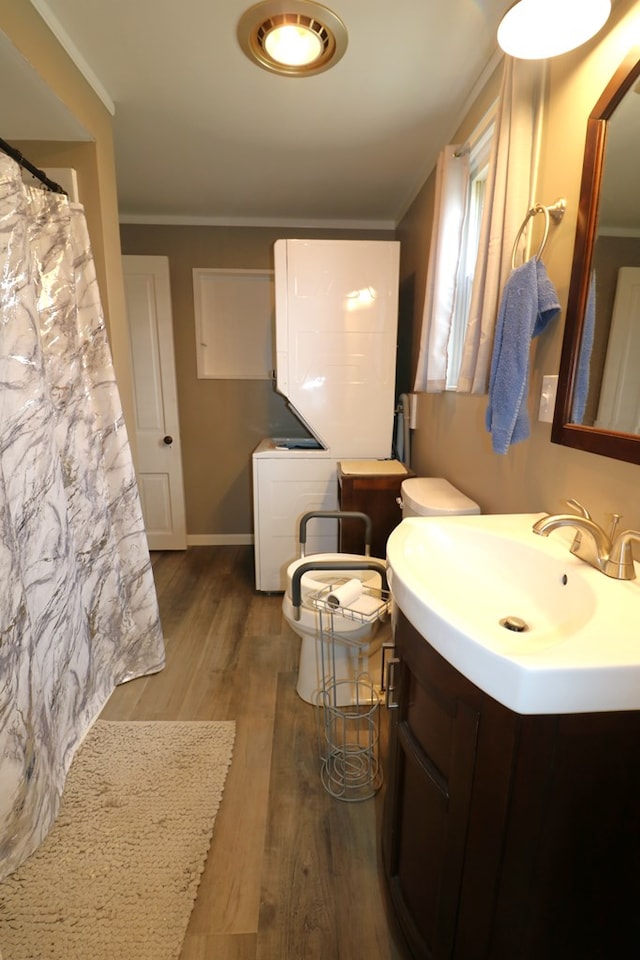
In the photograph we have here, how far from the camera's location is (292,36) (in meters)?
1.41

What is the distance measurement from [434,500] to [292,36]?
1673mm

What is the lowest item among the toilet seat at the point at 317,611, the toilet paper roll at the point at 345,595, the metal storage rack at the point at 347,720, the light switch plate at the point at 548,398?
the metal storage rack at the point at 347,720

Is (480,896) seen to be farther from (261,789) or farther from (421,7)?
(421,7)

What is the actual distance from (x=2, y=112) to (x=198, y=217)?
1.58 m

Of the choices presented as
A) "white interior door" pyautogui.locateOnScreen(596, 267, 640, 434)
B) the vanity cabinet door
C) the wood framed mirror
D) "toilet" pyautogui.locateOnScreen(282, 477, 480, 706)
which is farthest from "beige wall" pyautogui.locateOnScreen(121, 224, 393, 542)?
the vanity cabinet door

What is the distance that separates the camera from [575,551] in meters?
0.92

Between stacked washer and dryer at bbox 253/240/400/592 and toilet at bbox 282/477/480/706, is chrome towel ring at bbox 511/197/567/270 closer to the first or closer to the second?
toilet at bbox 282/477/480/706

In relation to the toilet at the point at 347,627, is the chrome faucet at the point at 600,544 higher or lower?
Answer: higher

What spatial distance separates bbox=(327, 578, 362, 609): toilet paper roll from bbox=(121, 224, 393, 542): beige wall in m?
2.06

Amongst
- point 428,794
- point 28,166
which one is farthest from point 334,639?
point 28,166

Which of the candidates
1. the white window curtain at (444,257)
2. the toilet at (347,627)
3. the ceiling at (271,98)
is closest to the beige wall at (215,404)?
the ceiling at (271,98)

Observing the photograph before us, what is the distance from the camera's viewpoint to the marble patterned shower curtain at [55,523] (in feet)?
3.85

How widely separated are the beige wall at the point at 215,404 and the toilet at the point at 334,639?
5.66 ft

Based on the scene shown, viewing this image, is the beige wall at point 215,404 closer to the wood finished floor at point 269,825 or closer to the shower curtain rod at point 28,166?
the wood finished floor at point 269,825
